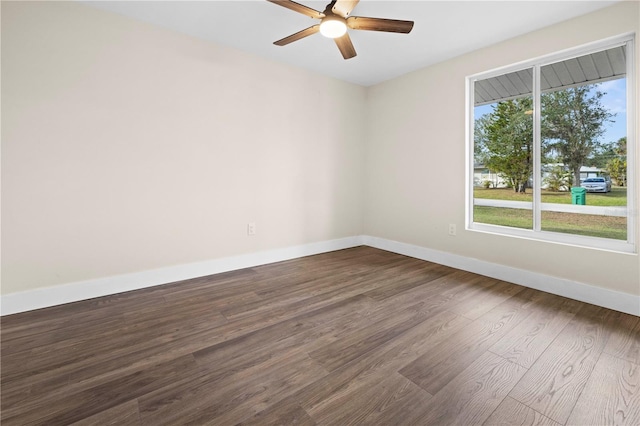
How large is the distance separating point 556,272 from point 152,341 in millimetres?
3322

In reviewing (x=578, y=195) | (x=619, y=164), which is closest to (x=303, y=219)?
(x=578, y=195)

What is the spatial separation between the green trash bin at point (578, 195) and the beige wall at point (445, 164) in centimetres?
44

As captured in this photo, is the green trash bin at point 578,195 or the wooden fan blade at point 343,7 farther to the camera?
the green trash bin at point 578,195

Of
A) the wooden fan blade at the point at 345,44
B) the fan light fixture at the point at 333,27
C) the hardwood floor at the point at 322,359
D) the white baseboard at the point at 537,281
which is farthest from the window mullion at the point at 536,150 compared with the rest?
the fan light fixture at the point at 333,27

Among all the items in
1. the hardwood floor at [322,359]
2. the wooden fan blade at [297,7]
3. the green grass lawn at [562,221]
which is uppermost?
Answer: the wooden fan blade at [297,7]

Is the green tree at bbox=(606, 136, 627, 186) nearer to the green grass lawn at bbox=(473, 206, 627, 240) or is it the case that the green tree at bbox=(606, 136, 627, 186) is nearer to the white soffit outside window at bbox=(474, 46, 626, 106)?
the green grass lawn at bbox=(473, 206, 627, 240)

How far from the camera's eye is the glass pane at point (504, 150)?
295cm

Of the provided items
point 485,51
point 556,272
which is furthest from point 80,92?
point 556,272

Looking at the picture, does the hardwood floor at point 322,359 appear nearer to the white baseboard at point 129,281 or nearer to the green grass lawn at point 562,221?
the white baseboard at point 129,281

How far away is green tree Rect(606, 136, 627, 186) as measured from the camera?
2.37 m

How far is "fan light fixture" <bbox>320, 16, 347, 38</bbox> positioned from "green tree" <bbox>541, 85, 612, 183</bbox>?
6.91 feet

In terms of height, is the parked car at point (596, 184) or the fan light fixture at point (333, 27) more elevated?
the fan light fixture at point (333, 27)

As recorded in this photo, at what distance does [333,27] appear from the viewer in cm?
217

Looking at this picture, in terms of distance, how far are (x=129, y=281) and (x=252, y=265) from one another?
47.7 inches
